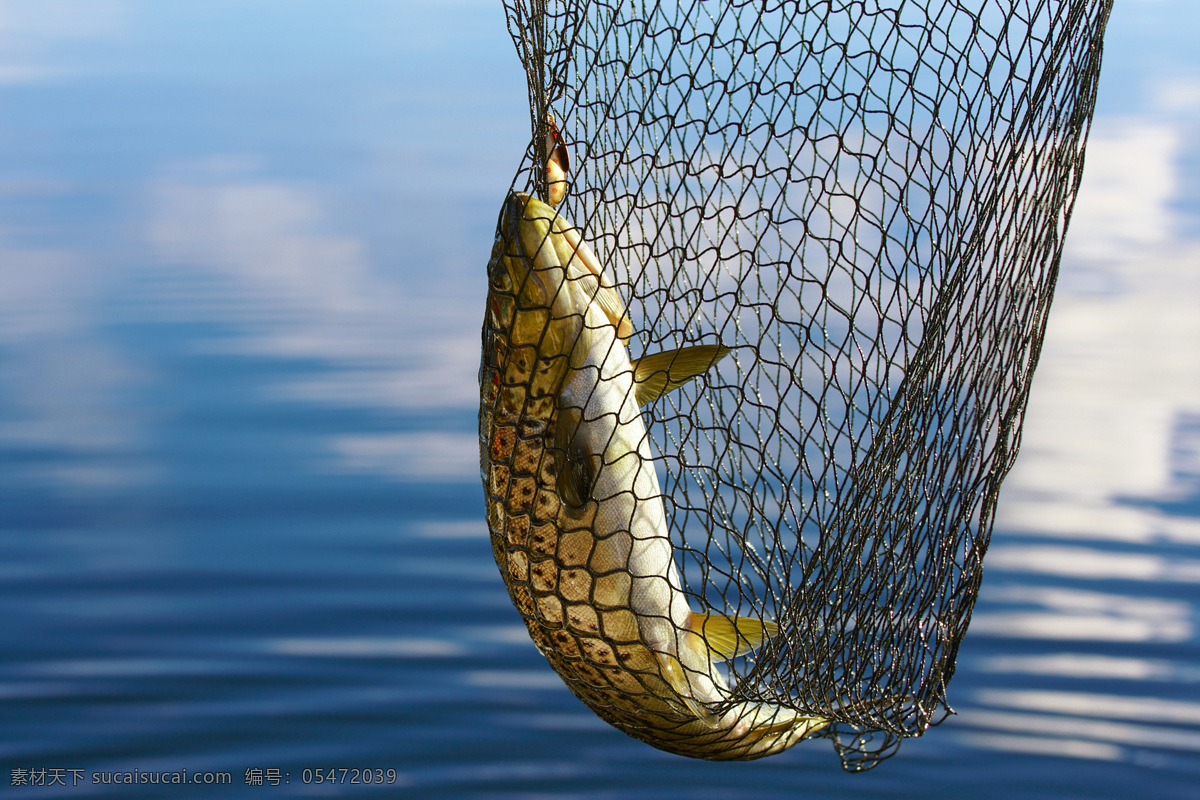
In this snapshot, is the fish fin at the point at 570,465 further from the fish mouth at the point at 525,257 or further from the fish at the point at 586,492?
the fish mouth at the point at 525,257

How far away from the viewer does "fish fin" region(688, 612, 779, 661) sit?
277 centimetres

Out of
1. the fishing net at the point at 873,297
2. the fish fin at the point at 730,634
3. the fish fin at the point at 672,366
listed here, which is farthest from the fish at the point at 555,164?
the fish fin at the point at 730,634

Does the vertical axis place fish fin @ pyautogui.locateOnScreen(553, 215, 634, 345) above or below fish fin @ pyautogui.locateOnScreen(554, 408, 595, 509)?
above

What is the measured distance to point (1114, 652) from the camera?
18.7ft

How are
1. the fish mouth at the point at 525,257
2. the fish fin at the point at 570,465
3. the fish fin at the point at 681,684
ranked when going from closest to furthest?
the fish mouth at the point at 525,257, the fish fin at the point at 570,465, the fish fin at the point at 681,684

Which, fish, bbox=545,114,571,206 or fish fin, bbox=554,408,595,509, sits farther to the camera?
fish fin, bbox=554,408,595,509

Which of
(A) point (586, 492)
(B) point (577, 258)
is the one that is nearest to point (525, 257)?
(B) point (577, 258)

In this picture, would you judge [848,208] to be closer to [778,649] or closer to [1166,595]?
[1166,595]

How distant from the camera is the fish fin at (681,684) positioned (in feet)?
9.04

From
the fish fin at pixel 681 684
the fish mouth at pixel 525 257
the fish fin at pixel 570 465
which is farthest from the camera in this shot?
the fish fin at pixel 681 684

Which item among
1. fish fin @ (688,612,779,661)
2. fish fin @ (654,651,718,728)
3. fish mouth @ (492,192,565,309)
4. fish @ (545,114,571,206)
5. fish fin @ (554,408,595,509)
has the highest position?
fish @ (545,114,571,206)

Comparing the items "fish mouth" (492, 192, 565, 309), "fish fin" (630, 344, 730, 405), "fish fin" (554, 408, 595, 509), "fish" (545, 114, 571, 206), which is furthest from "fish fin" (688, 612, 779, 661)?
"fish" (545, 114, 571, 206)

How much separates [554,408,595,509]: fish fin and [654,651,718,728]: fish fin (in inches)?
14.6

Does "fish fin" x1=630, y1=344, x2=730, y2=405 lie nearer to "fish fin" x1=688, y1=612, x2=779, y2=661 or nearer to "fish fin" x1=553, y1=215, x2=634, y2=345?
"fish fin" x1=553, y1=215, x2=634, y2=345
